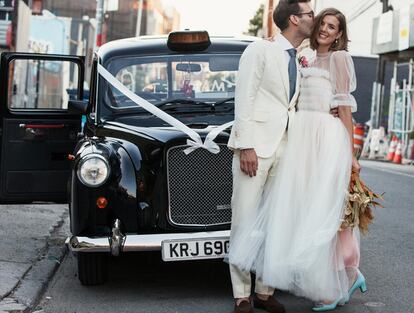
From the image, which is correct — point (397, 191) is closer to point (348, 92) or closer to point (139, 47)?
point (139, 47)

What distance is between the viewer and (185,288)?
6.51 m

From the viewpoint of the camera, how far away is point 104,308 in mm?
5809

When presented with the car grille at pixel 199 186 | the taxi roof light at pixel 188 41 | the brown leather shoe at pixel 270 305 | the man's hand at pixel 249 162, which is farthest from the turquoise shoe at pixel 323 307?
the taxi roof light at pixel 188 41

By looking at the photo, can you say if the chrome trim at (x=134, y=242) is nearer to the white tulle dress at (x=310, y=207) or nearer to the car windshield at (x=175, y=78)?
the white tulle dress at (x=310, y=207)

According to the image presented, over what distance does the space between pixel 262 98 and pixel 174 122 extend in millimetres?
1111

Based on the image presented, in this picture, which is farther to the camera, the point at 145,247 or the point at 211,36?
the point at 211,36

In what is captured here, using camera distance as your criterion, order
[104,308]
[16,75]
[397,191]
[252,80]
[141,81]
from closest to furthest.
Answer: [252,80]
[104,308]
[141,81]
[397,191]
[16,75]

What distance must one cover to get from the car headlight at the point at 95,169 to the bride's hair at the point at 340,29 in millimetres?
1594

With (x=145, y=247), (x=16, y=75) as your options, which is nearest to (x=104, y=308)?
(x=145, y=247)

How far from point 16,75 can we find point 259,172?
1417 inches

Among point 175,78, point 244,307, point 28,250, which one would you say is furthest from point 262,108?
point 28,250

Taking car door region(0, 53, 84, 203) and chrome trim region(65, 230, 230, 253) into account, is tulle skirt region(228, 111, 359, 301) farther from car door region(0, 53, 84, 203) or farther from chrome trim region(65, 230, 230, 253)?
car door region(0, 53, 84, 203)

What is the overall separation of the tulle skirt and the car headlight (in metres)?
1.03

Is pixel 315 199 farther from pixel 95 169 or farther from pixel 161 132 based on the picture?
pixel 95 169
